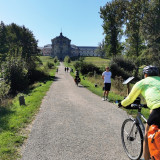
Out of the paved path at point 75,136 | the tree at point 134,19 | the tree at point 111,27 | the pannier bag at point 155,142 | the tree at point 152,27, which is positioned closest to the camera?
the pannier bag at point 155,142

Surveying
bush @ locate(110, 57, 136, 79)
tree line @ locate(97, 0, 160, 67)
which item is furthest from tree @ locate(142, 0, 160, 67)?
bush @ locate(110, 57, 136, 79)

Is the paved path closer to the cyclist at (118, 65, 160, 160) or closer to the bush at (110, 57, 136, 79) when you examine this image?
the cyclist at (118, 65, 160, 160)

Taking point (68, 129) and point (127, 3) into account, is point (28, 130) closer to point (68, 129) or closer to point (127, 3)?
point (68, 129)

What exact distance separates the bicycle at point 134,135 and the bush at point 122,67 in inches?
1148

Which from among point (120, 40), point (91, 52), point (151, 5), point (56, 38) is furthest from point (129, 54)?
point (91, 52)

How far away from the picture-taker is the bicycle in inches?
160

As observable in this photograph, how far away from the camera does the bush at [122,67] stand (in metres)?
33.6

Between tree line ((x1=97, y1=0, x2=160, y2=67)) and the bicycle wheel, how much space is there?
28101mm

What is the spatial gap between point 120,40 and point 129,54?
5668 millimetres

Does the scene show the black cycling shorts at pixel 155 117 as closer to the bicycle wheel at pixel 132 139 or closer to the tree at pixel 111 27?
the bicycle wheel at pixel 132 139

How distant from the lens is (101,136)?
580cm

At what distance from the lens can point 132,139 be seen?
15.0 feet

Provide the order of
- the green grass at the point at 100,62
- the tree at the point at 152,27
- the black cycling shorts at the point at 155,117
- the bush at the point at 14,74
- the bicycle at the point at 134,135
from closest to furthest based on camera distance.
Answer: the black cycling shorts at the point at 155,117 < the bicycle at the point at 134,135 < the bush at the point at 14,74 < the tree at the point at 152,27 < the green grass at the point at 100,62

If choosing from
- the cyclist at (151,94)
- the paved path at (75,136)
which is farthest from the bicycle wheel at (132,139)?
the cyclist at (151,94)
